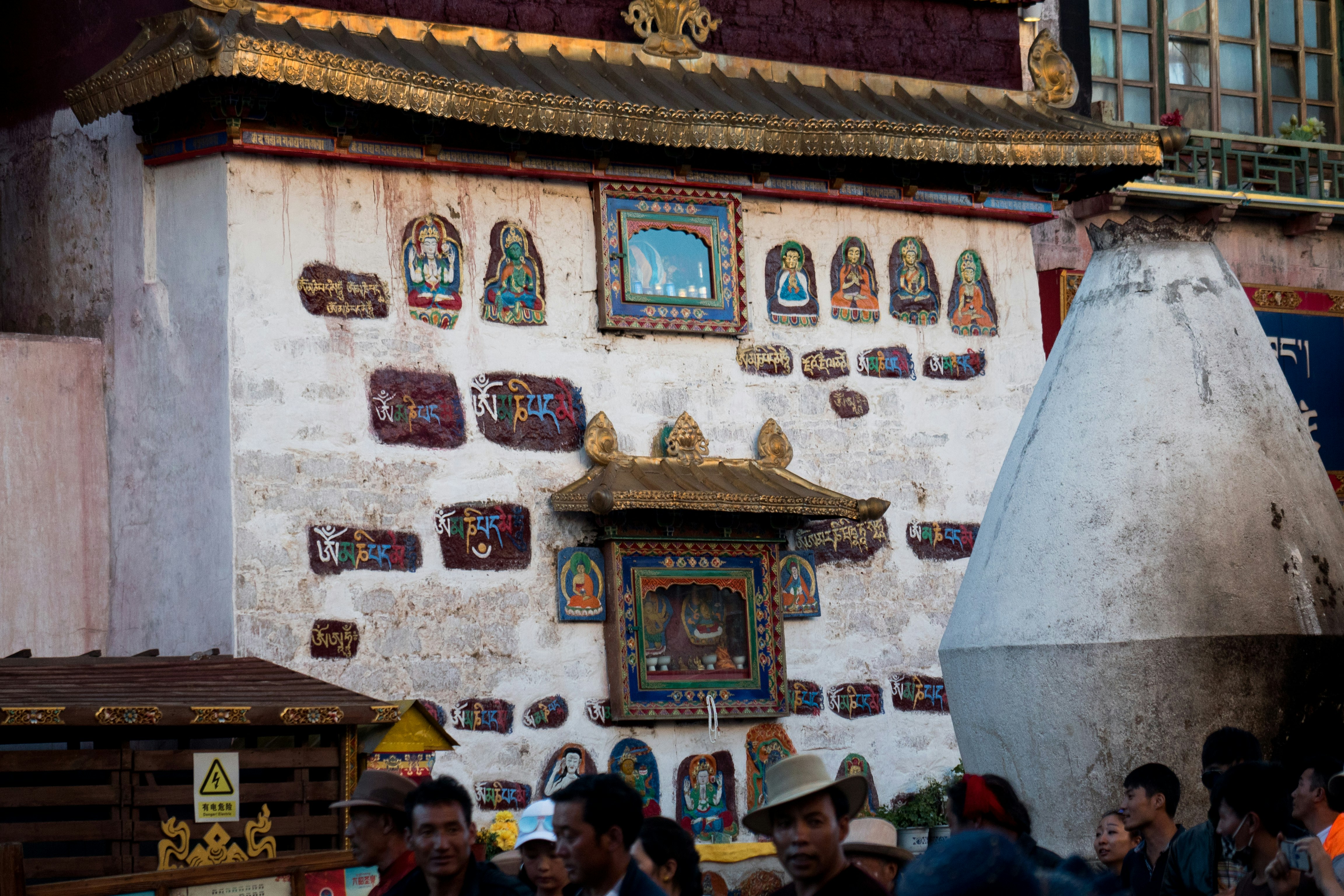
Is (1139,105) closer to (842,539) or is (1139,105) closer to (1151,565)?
(842,539)

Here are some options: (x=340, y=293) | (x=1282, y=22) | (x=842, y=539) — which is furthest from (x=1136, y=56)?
(x=340, y=293)

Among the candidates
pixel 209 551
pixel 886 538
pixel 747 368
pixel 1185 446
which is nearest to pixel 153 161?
pixel 209 551

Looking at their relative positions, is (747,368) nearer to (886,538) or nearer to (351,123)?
(886,538)

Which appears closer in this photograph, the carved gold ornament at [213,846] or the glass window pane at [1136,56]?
the carved gold ornament at [213,846]

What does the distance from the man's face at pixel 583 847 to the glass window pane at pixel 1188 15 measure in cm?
1398

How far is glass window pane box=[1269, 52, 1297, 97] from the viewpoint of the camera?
1792 centimetres

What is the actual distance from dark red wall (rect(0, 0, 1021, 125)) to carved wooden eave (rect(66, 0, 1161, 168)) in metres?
0.13

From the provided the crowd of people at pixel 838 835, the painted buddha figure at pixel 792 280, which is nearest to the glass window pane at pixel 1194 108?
the painted buddha figure at pixel 792 280

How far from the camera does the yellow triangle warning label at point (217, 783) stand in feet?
30.3

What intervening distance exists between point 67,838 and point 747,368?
600cm

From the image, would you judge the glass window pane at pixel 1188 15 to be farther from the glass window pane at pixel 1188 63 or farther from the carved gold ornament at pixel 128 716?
the carved gold ornament at pixel 128 716

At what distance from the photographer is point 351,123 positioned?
1188 centimetres

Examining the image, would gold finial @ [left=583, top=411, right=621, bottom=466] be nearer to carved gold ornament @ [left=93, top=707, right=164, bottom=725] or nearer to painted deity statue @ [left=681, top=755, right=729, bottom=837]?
painted deity statue @ [left=681, top=755, right=729, bottom=837]

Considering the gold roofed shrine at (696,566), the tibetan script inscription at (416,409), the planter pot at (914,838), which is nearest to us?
the tibetan script inscription at (416,409)
